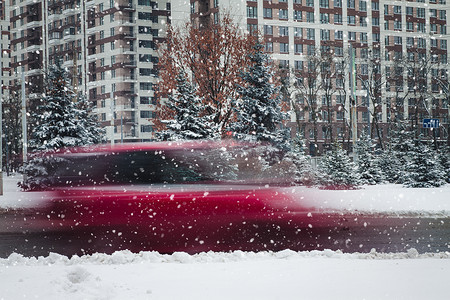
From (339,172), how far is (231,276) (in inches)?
737

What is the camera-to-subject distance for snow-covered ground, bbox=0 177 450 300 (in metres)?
5.92

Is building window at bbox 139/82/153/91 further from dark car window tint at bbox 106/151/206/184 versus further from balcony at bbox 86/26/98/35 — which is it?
dark car window tint at bbox 106/151/206/184

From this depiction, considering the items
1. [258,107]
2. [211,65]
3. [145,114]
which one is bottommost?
[258,107]

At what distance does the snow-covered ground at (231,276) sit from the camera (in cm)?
592

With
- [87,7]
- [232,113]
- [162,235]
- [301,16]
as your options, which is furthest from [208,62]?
[87,7]

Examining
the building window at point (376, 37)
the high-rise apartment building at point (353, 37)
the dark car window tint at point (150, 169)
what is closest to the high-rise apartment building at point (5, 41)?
the high-rise apartment building at point (353, 37)

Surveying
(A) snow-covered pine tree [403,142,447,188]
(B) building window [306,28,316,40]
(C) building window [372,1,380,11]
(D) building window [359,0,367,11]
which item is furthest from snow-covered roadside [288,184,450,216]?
(C) building window [372,1,380,11]

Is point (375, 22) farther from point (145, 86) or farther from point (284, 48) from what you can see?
point (145, 86)

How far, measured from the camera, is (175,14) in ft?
270

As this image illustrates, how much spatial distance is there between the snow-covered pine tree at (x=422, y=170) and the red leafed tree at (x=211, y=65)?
11.6 m

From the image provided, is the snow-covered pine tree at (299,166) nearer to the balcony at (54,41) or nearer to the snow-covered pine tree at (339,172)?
the snow-covered pine tree at (339,172)

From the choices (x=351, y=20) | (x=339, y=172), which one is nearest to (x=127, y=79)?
(x=351, y=20)

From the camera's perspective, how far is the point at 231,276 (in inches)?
263

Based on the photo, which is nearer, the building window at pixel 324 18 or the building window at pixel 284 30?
the building window at pixel 284 30
